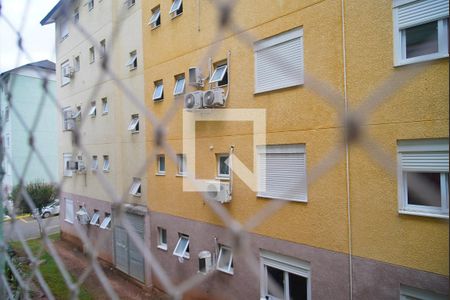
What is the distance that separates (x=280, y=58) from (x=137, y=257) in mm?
5203

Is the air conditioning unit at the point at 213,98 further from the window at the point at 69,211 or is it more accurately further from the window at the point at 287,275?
the window at the point at 69,211

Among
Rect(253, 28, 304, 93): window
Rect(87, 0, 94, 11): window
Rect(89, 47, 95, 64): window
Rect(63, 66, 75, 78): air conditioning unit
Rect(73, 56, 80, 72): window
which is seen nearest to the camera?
Rect(253, 28, 304, 93): window

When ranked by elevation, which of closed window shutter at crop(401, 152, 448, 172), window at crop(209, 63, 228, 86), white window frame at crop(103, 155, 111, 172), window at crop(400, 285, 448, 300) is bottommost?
window at crop(400, 285, 448, 300)

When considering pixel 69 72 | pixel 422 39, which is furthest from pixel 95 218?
pixel 422 39

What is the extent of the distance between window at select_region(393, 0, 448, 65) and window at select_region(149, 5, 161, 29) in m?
4.41

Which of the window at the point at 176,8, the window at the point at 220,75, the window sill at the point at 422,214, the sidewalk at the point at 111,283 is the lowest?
the sidewalk at the point at 111,283

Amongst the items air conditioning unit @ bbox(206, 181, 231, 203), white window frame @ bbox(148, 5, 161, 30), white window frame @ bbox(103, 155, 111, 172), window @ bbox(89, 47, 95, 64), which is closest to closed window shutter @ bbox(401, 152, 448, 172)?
air conditioning unit @ bbox(206, 181, 231, 203)

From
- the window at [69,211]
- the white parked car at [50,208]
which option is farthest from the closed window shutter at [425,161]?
the window at [69,211]

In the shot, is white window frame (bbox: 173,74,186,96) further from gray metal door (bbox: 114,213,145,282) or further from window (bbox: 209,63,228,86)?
gray metal door (bbox: 114,213,145,282)

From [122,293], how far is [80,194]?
4.15m

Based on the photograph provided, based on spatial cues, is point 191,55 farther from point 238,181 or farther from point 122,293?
point 122,293

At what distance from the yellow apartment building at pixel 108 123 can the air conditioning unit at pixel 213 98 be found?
5.15 ft

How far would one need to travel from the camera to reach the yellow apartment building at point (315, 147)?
9.45 feet

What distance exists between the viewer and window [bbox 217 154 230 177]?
4941 mm
